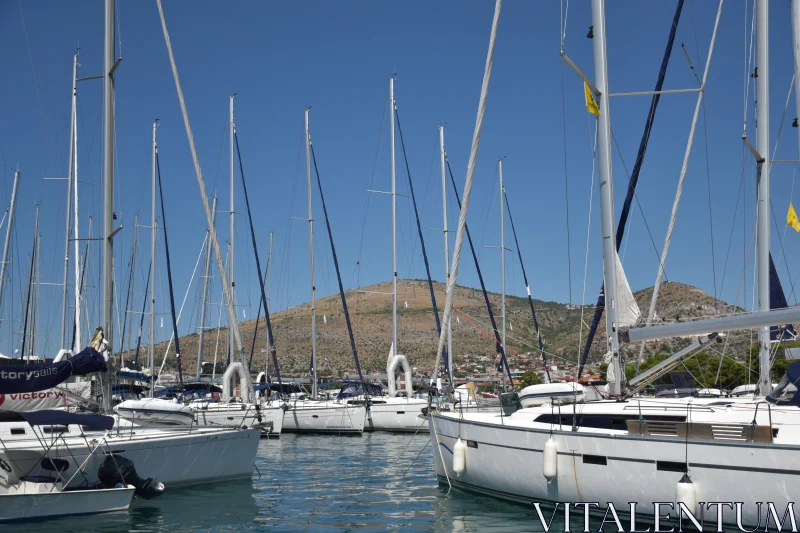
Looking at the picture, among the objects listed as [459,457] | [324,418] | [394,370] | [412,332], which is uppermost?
[412,332]

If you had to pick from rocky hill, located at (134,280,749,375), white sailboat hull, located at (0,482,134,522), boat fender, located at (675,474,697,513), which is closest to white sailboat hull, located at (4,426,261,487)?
white sailboat hull, located at (0,482,134,522)

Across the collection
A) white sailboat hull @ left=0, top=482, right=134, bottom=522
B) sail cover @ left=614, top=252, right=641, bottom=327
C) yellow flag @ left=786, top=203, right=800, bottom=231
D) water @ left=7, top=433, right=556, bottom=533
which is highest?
yellow flag @ left=786, top=203, right=800, bottom=231

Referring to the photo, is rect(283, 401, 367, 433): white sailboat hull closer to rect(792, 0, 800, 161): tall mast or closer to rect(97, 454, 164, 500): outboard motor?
rect(97, 454, 164, 500): outboard motor

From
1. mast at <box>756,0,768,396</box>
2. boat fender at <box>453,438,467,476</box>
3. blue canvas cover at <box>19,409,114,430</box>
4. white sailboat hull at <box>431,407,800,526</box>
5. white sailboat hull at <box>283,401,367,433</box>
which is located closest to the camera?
white sailboat hull at <box>431,407,800,526</box>

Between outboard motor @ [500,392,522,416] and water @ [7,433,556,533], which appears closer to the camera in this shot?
water @ [7,433,556,533]

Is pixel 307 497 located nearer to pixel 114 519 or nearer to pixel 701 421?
pixel 114 519

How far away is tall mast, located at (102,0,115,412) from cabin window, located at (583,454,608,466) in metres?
9.89

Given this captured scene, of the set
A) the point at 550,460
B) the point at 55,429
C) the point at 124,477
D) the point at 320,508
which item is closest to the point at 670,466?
the point at 550,460

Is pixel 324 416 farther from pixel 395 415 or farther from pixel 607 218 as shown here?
pixel 607 218

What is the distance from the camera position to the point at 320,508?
1409 cm

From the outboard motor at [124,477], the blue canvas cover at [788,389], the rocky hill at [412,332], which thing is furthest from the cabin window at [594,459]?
the rocky hill at [412,332]

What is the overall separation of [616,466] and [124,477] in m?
8.75

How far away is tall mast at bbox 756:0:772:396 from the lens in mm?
15914

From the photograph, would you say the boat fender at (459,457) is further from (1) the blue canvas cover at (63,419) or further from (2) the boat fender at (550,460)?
(1) the blue canvas cover at (63,419)
